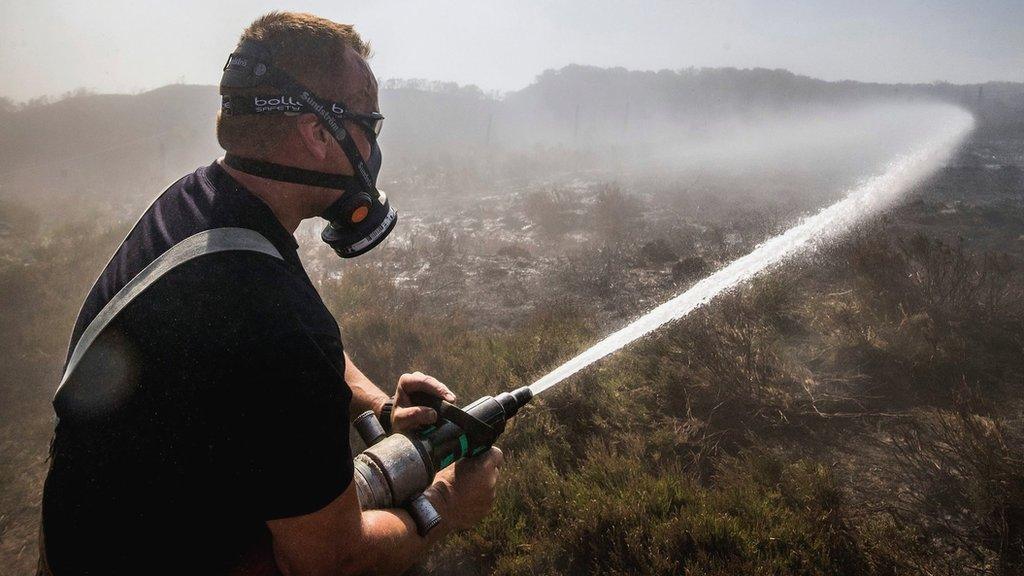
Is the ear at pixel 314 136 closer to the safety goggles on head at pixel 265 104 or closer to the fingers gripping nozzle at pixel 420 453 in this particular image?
the safety goggles on head at pixel 265 104

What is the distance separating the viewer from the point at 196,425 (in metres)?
1.32

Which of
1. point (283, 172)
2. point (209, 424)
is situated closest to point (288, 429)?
point (209, 424)

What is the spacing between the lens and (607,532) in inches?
136

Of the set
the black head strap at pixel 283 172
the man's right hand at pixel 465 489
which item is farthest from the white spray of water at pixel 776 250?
the black head strap at pixel 283 172

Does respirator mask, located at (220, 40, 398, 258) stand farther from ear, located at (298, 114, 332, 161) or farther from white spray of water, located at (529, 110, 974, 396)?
white spray of water, located at (529, 110, 974, 396)

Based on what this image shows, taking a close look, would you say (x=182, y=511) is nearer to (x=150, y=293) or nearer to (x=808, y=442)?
(x=150, y=293)

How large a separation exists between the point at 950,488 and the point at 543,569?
308cm

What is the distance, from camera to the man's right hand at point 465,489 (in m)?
2.07

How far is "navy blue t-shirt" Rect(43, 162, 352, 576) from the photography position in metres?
1.30

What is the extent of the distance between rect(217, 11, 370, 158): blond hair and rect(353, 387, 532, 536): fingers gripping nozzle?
128 cm

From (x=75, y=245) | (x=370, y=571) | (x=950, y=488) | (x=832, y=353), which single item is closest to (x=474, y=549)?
(x=370, y=571)

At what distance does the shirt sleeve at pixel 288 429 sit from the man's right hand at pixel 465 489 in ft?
2.56

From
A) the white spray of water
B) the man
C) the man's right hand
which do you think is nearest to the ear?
the man

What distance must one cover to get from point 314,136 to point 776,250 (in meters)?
9.78
